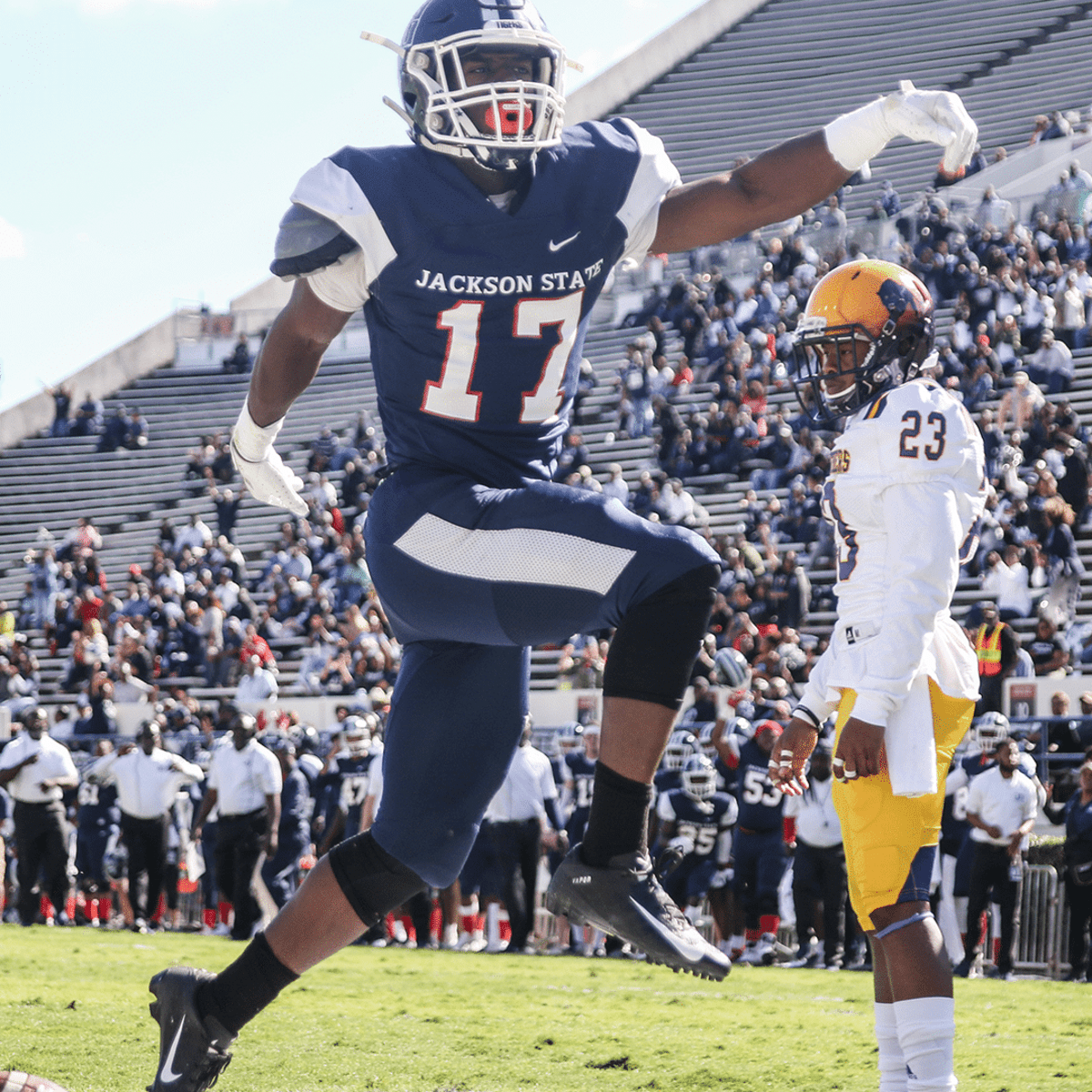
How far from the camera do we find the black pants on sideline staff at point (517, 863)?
11.3 m

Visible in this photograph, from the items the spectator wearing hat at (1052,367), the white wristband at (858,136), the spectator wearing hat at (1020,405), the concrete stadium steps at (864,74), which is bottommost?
the white wristband at (858,136)

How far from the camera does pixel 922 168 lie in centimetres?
2584

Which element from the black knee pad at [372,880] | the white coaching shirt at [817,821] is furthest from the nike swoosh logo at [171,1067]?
the white coaching shirt at [817,821]

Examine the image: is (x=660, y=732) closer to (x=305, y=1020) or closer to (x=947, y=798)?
(x=305, y=1020)

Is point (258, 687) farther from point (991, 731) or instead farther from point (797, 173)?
point (797, 173)

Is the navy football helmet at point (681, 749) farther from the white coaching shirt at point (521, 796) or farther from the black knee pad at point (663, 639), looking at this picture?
the black knee pad at point (663, 639)

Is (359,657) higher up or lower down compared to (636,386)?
lower down

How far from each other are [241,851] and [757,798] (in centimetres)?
385

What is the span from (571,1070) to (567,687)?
10.1 m

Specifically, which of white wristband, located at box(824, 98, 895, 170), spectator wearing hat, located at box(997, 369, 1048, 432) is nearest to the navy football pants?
white wristband, located at box(824, 98, 895, 170)

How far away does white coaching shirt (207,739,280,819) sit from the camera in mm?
11914

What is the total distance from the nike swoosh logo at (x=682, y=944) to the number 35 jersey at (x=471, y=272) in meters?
0.84

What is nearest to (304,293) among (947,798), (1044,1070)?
(1044,1070)

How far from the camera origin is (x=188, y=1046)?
335 cm
